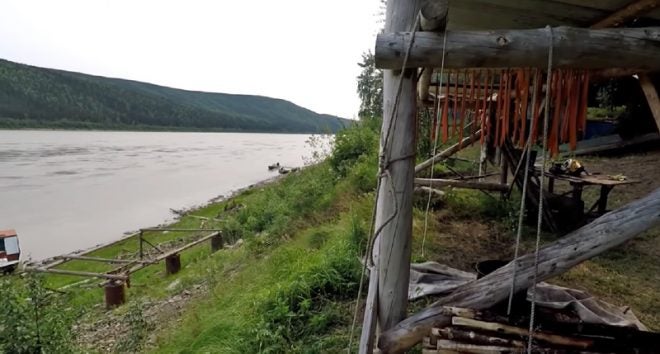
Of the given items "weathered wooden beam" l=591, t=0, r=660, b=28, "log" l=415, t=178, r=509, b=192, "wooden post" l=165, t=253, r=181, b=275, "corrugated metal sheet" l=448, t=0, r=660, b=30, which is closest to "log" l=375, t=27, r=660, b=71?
"weathered wooden beam" l=591, t=0, r=660, b=28

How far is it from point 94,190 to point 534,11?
3224 centimetres

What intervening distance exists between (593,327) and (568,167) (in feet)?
15.0

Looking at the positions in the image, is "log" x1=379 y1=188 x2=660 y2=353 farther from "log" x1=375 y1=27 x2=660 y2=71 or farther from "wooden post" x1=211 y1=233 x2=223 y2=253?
"wooden post" x1=211 y1=233 x2=223 y2=253

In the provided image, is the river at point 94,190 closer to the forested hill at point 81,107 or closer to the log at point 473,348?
the log at point 473,348

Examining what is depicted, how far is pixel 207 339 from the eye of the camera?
4.43 metres

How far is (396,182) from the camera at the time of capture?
2.42m

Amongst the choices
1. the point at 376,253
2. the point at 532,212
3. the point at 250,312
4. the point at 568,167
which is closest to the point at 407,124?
the point at 376,253

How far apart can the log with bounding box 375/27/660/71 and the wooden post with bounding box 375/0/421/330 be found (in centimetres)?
14

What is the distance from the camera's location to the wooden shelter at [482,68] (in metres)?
2.19

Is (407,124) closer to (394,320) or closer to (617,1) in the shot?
(394,320)

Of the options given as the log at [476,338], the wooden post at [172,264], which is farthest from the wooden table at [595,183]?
the wooden post at [172,264]

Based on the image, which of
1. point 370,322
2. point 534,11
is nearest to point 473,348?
point 370,322

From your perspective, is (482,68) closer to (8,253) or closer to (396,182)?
(396,182)

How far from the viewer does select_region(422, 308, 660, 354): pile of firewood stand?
2223 mm
